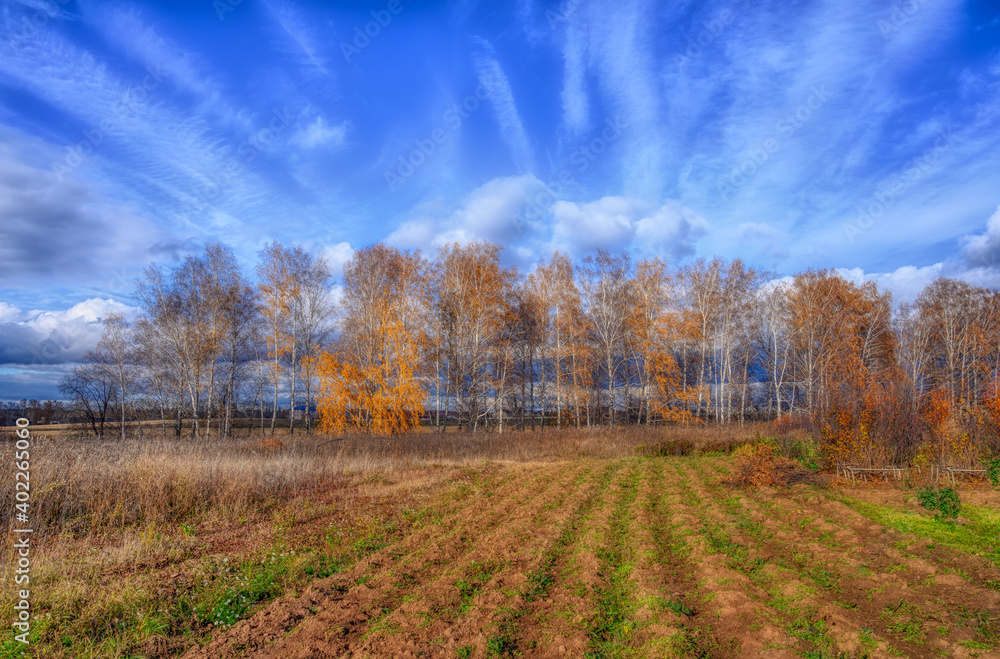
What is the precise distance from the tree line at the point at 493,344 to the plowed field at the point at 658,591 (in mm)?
19755

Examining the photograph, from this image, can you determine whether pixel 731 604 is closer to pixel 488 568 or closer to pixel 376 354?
pixel 488 568

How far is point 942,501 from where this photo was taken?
28.7 feet

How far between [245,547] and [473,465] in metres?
10.6

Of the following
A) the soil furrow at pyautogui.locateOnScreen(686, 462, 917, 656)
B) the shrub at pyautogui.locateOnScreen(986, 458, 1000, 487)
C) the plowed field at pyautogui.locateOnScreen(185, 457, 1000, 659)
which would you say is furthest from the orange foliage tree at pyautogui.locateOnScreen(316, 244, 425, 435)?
the shrub at pyautogui.locateOnScreen(986, 458, 1000, 487)

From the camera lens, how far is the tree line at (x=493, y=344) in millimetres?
28281

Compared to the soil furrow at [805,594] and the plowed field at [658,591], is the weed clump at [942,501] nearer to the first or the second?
the plowed field at [658,591]

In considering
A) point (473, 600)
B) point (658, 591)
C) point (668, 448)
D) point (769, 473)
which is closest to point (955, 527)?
point (769, 473)

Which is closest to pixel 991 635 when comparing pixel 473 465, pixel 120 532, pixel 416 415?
pixel 120 532

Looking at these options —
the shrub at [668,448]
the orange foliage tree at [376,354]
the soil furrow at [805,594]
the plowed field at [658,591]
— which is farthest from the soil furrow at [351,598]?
the orange foliage tree at [376,354]

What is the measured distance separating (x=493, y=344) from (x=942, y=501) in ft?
77.9

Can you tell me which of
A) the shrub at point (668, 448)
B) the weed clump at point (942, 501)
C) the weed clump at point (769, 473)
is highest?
the weed clump at point (942, 501)

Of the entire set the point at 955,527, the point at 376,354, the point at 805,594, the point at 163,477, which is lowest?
the point at 955,527

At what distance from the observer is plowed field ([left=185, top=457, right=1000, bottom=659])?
15.1 feet

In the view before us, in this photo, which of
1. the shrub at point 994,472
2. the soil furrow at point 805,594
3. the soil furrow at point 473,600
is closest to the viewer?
the soil furrow at point 805,594
